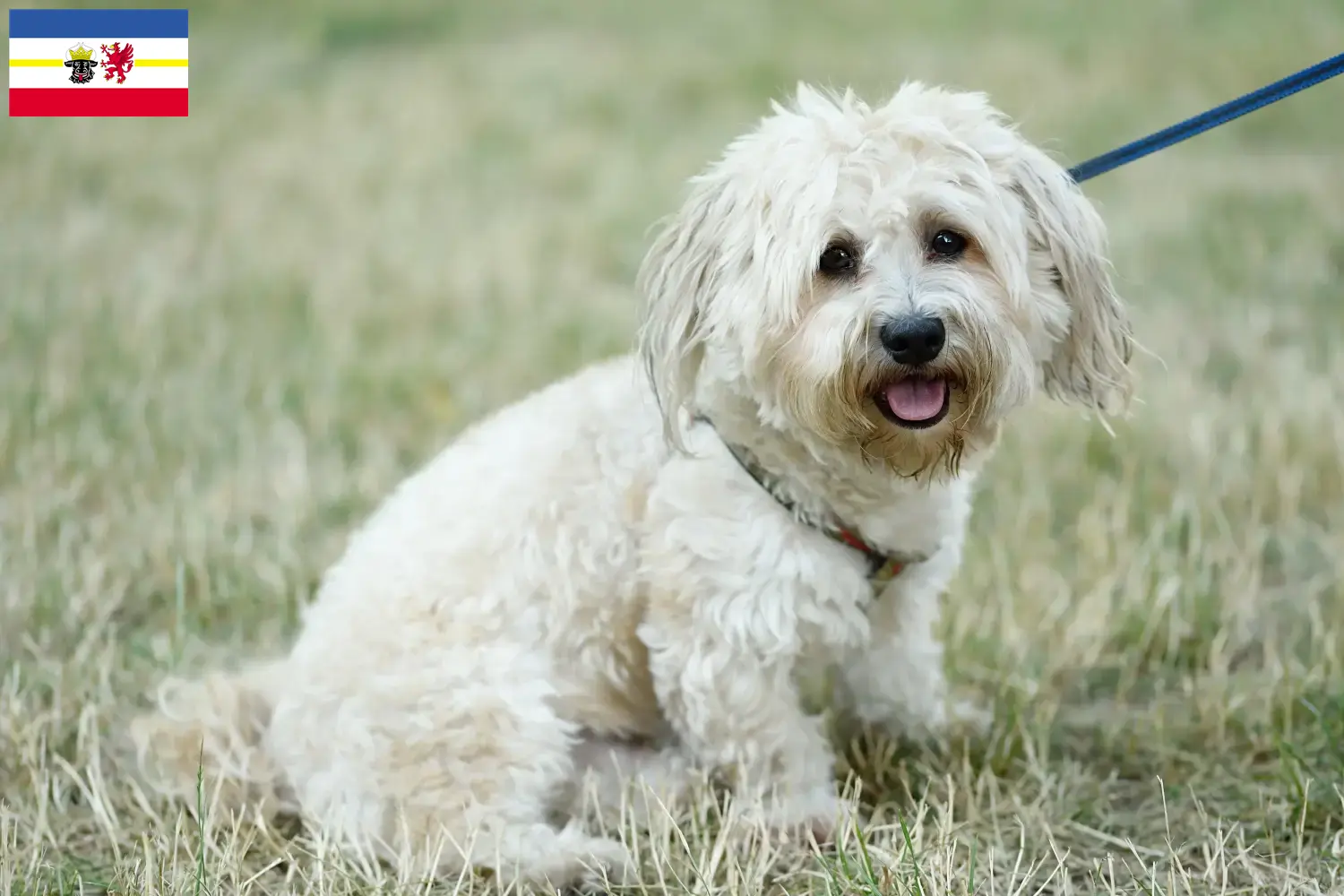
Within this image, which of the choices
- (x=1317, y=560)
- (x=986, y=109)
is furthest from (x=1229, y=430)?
(x=986, y=109)

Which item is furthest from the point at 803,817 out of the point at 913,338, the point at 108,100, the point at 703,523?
the point at 108,100

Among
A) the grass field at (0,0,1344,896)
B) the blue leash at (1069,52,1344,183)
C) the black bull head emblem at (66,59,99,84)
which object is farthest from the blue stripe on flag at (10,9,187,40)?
the blue leash at (1069,52,1344,183)

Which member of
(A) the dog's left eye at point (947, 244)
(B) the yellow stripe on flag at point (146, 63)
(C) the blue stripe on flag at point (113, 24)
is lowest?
(A) the dog's left eye at point (947, 244)

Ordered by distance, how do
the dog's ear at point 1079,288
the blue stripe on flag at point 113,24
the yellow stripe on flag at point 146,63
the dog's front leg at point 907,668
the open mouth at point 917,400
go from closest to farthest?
the open mouth at point 917,400 < the dog's ear at point 1079,288 < the dog's front leg at point 907,668 < the blue stripe on flag at point 113,24 < the yellow stripe on flag at point 146,63

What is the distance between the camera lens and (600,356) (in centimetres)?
639

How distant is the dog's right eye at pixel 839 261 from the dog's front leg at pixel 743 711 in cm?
Result: 77

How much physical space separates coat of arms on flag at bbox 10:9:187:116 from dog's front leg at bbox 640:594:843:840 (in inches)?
124

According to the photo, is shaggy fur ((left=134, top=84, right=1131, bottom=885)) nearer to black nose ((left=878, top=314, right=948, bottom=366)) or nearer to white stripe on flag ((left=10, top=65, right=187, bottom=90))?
black nose ((left=878, top=314, right=948, bottom=366))

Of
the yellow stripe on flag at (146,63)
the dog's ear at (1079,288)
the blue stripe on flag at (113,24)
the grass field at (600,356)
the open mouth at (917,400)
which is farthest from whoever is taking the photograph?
the yellow stripe on flag at (146,63)

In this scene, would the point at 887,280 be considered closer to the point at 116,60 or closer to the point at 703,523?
the point at 703,523

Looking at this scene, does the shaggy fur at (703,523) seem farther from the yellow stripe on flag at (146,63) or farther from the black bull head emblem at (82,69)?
the yellow stripe on flag at (146,63)

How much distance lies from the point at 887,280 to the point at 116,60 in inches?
139

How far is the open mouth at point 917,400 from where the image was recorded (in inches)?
116

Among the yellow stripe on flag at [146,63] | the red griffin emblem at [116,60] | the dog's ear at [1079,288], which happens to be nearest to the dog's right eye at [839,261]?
the dog's ear at [1079,288]
